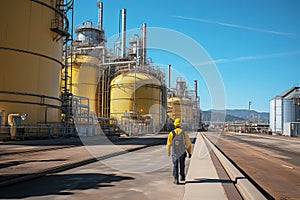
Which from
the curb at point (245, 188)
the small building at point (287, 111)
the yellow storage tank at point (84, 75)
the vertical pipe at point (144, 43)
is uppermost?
the vertical pipe at point (144, 43)

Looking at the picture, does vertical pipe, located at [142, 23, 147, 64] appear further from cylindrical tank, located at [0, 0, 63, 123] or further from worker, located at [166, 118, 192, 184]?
worker, located at [166, 118, 192, 184]

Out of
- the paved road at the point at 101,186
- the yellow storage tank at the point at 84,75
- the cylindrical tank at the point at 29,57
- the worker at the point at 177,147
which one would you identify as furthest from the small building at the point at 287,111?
the worker at the point at 177,147

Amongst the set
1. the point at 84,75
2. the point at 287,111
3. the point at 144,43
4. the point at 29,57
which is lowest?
the point at 287,111

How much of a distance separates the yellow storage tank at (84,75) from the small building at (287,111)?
3485 cm

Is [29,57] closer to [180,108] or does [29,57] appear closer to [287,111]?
[287,111]

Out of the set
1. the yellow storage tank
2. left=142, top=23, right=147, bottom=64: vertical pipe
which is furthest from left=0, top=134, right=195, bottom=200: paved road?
left=142, top=23, right=147, bottom=64: vertical pipe

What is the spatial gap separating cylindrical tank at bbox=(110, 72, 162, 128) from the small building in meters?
25.4

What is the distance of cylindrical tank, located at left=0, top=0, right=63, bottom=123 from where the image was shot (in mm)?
25625

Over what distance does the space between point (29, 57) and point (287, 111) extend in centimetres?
4876

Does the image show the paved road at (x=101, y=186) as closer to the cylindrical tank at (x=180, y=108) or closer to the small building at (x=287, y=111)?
the small building at (x=287, y=111)

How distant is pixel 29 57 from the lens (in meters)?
27.2

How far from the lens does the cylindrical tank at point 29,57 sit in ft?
84.1

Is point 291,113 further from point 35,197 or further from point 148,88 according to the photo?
point 35,197

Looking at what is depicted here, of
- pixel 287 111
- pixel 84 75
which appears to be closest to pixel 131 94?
pixel 84 75
